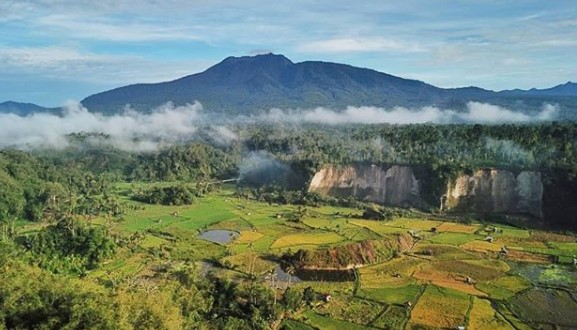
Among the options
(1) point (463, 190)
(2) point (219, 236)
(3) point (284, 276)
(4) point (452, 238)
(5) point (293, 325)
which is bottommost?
(4) point (452, 238)

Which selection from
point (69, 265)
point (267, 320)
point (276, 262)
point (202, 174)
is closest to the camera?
point (267, 320)

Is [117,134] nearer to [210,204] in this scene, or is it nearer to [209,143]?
[209,143]

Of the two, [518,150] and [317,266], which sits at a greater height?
[518,150]

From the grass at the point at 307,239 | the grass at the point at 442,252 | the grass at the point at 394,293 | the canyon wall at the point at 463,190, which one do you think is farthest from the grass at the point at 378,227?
the grass at the point at 394,293

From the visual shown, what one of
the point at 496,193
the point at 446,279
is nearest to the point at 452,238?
the point at 446,279

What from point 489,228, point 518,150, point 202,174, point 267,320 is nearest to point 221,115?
point 202,174

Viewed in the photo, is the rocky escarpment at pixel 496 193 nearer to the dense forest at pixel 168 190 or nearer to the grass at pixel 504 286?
the dense forest at pixel 168 190

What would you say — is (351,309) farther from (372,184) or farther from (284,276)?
(372,184)
